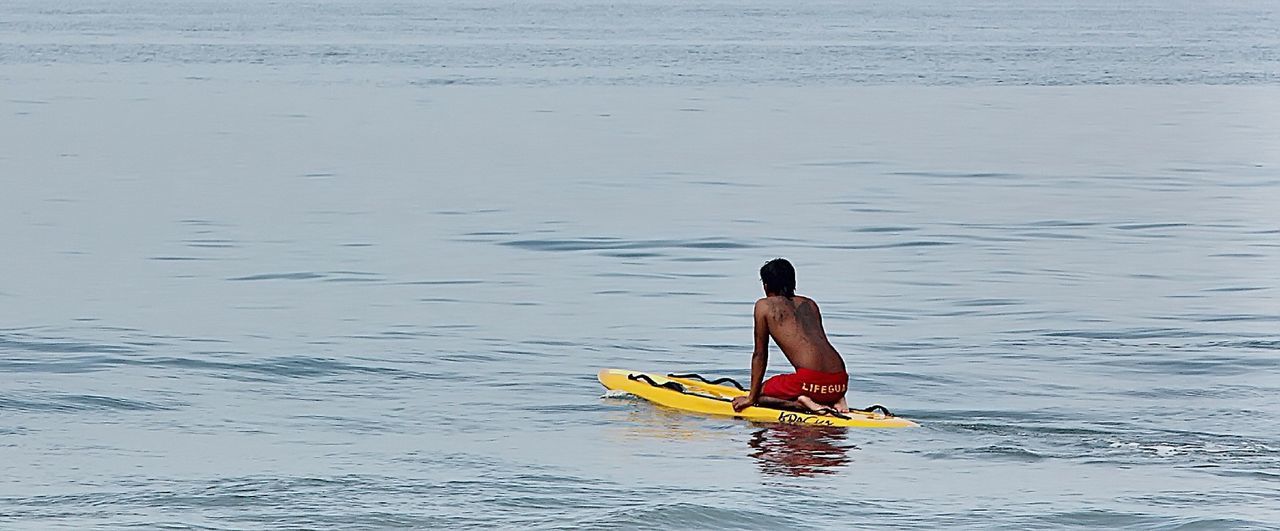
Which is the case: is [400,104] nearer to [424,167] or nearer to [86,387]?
[424,167]

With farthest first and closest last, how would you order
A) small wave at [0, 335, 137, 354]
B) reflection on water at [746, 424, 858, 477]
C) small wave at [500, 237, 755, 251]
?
small wave at [500, 237, 755, 251] → small wave at [0, 335, 137, 354] → reflection on water at [746, 424, 858, 477]

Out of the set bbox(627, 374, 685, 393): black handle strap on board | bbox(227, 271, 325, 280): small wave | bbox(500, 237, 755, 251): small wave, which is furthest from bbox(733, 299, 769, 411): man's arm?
bbox(500, 237, 755, 251): small wave

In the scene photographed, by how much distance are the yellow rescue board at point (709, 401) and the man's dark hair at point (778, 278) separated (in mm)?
775

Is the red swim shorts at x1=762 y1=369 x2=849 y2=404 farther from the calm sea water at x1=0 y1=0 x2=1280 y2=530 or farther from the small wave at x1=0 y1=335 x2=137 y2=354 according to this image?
the small wave at x1=0 y1=335 x2=137 y2=354

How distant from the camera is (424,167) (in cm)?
3631

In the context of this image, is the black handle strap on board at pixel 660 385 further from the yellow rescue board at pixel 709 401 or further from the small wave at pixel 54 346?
the small wave at pixel 54 346

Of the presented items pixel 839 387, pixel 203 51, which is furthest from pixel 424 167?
pixel 203 51

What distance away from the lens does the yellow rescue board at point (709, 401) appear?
13.3 meters

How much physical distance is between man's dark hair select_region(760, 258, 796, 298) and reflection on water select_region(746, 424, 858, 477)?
868 mm

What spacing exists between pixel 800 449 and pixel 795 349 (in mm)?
850

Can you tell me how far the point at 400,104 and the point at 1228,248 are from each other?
2937cm

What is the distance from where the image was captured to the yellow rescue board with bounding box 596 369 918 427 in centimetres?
1327

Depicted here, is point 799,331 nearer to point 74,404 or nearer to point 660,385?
point 660,385

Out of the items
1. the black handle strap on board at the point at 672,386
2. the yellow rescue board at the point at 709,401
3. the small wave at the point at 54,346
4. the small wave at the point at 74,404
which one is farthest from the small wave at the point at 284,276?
the black handle strap on board at the point at 672,386
